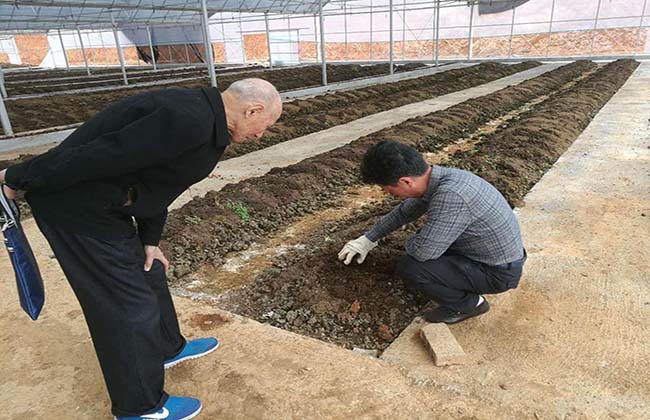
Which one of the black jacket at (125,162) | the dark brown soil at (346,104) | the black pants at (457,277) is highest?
the black jacket at (125,162)

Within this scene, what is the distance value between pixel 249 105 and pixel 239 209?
2.99 meters

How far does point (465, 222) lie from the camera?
239cm

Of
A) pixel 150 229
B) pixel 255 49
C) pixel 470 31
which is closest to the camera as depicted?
pixel 150 229

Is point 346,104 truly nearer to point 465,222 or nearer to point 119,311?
point 465,222

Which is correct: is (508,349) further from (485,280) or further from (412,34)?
(412,34)

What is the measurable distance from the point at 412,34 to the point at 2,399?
91.2 ft

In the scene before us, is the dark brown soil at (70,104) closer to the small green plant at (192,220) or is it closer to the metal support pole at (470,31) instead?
the small green plant at (192,220)

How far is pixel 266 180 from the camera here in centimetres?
544

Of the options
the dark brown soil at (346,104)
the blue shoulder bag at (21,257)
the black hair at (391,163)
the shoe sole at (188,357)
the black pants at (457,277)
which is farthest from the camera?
the dark brown soil at (346,104)

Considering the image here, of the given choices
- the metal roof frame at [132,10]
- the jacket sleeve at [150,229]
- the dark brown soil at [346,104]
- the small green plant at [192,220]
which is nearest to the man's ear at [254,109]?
the jacket sleeve at [150,229]

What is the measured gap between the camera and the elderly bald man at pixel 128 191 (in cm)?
156

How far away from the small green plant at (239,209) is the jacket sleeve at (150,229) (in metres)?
2.40

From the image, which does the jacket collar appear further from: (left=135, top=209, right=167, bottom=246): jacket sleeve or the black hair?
the black hair

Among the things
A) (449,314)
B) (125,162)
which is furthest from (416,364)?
(125,162)
